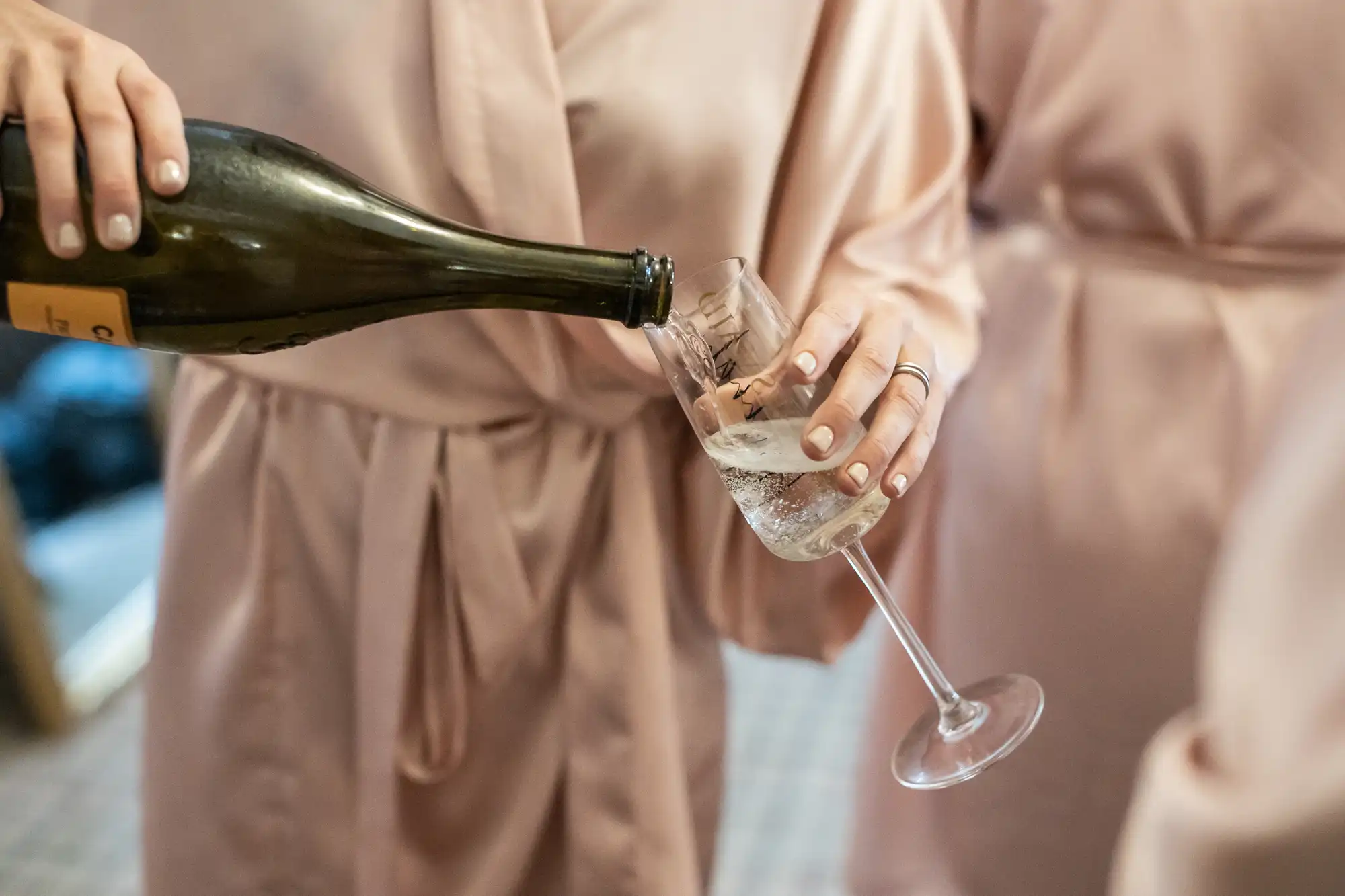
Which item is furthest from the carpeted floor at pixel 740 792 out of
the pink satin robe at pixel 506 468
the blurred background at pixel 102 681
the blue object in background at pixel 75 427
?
the pink satin robe at pixel 506 468

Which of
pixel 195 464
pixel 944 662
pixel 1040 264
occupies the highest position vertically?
pixel 1040 264

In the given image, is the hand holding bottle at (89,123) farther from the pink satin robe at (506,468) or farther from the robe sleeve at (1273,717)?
the robe sleeve at (1273,717)

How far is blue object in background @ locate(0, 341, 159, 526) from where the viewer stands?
1665 millimetres

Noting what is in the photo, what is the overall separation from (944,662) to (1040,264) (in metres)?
0.30

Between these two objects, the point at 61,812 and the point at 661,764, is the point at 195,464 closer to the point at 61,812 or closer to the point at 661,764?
the point at 661,764

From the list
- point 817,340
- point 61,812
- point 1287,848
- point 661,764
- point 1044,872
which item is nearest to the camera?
point 1287,848

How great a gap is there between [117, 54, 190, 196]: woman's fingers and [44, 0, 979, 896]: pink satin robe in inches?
4.3

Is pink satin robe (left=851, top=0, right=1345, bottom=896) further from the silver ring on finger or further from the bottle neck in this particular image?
the bottle neck

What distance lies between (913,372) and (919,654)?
14cm

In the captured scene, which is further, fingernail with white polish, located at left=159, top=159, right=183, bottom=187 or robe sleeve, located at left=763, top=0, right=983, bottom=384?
robe sleeve, located at left=763, top=0, right=983, bottom=384

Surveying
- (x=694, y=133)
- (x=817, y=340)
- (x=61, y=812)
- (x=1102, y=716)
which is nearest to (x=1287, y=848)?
(x=817, y=340)

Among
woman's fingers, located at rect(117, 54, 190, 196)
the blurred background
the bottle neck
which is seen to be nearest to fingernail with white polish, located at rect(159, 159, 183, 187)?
woman's fingers, located at rect(117, 54, 190, 196)

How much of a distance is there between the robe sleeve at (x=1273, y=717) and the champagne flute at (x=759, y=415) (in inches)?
8.0

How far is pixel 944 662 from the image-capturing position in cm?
74
